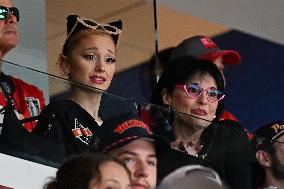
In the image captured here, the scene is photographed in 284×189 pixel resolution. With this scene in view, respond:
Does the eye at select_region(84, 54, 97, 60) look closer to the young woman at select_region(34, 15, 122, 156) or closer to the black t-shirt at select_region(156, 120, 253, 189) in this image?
the young woman at select_region(34, 15, 122, 156)

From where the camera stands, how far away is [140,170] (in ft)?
11.3

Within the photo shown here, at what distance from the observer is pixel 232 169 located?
3.82 meters

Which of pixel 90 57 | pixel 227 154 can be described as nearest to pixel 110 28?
pixel 90 57

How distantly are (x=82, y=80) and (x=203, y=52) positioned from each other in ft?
2.91

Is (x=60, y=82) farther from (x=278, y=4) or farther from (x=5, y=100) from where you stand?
(x=278, y=4)

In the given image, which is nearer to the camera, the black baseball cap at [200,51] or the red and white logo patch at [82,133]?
the red and white logo patch at [82,133]

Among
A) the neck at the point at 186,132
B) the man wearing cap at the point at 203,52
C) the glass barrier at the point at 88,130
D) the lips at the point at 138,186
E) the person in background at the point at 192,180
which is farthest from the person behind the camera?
the man wearing cap at the point at 203,52

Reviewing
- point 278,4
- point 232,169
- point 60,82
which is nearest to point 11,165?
point 60,82

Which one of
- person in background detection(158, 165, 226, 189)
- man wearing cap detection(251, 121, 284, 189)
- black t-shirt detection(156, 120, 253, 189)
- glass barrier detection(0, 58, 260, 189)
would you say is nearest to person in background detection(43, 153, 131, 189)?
person in background detection(158, 165, 226, 189)

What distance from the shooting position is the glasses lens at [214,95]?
457cm

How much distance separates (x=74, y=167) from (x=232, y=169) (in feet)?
2.88

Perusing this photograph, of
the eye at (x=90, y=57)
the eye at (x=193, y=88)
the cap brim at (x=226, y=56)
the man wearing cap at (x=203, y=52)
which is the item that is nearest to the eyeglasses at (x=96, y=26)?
the eye at (x=90, y=57)

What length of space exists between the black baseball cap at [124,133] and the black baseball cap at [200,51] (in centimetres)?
140

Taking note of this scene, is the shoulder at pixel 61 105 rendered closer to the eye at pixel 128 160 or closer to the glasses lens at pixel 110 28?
the eye at pixel 128 160
